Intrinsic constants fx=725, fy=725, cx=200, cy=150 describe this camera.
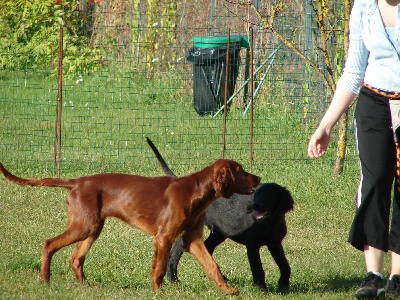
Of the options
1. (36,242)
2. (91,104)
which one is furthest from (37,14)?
(36,242)

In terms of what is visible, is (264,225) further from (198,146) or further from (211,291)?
(198,146)

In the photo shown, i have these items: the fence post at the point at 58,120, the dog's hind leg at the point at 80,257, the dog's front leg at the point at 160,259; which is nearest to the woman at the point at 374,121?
the dog's front leg at the point at 160,259

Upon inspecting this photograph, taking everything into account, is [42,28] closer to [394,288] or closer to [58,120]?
[58,120]

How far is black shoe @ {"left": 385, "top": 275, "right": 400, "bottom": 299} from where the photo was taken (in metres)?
4.70

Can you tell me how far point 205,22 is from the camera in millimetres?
14633

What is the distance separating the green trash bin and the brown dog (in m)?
6.08

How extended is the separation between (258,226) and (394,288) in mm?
1184

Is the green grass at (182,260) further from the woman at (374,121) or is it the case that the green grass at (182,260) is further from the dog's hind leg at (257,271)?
the woman at (374,121)

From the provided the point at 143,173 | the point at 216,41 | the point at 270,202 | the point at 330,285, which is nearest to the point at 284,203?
the point at 270,202

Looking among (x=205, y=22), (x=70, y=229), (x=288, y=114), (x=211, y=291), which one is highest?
(x=205, y=22)

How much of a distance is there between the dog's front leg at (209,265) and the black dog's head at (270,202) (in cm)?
48

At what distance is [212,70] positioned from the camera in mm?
12062

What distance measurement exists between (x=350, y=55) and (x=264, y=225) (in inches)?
62.8

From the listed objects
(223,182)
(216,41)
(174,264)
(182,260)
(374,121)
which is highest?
(216,41)
